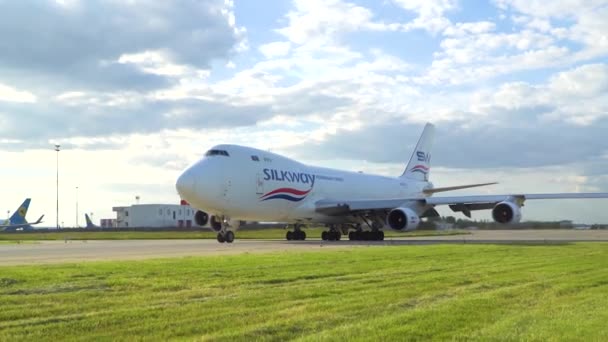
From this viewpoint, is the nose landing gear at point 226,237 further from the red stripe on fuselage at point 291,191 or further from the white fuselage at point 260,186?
the red stripe on fuselage at point 291,191

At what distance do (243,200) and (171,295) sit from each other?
79.7ft

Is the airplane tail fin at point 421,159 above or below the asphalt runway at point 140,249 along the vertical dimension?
above

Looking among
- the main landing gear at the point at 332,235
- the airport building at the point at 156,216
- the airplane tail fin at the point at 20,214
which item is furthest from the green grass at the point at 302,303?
the airport building at the point at 156,216

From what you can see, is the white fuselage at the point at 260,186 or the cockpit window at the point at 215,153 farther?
the cockpit window at the point at 215,153

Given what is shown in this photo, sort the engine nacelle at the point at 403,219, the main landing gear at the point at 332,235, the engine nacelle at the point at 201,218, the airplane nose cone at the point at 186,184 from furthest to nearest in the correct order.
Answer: the main landing gear at the point at 332,235 < the engine nacelle at the point at 201,218 < the engine nacelle at the point at 403,219 < the airplane nose cone at the point at 186,184

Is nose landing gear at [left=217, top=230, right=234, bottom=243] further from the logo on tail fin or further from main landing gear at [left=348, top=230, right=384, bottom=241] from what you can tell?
the logo on tail fin

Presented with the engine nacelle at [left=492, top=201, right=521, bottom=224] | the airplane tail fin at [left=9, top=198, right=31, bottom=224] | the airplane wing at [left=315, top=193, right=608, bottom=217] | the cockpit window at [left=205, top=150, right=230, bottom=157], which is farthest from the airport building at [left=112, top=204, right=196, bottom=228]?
the engine nacelle at [left=492, top=201, right=521, bottom=224]

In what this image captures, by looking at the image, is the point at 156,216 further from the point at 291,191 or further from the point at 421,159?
the point at 291,191

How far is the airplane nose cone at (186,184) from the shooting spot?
31.4 m

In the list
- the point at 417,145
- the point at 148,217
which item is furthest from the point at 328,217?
the point at 148,217

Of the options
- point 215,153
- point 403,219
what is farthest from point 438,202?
point 215,153

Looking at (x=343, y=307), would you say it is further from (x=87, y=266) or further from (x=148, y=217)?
(x=148, y=217)

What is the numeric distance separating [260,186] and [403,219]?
7627mm

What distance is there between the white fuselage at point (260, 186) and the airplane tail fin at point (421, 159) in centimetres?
1111
